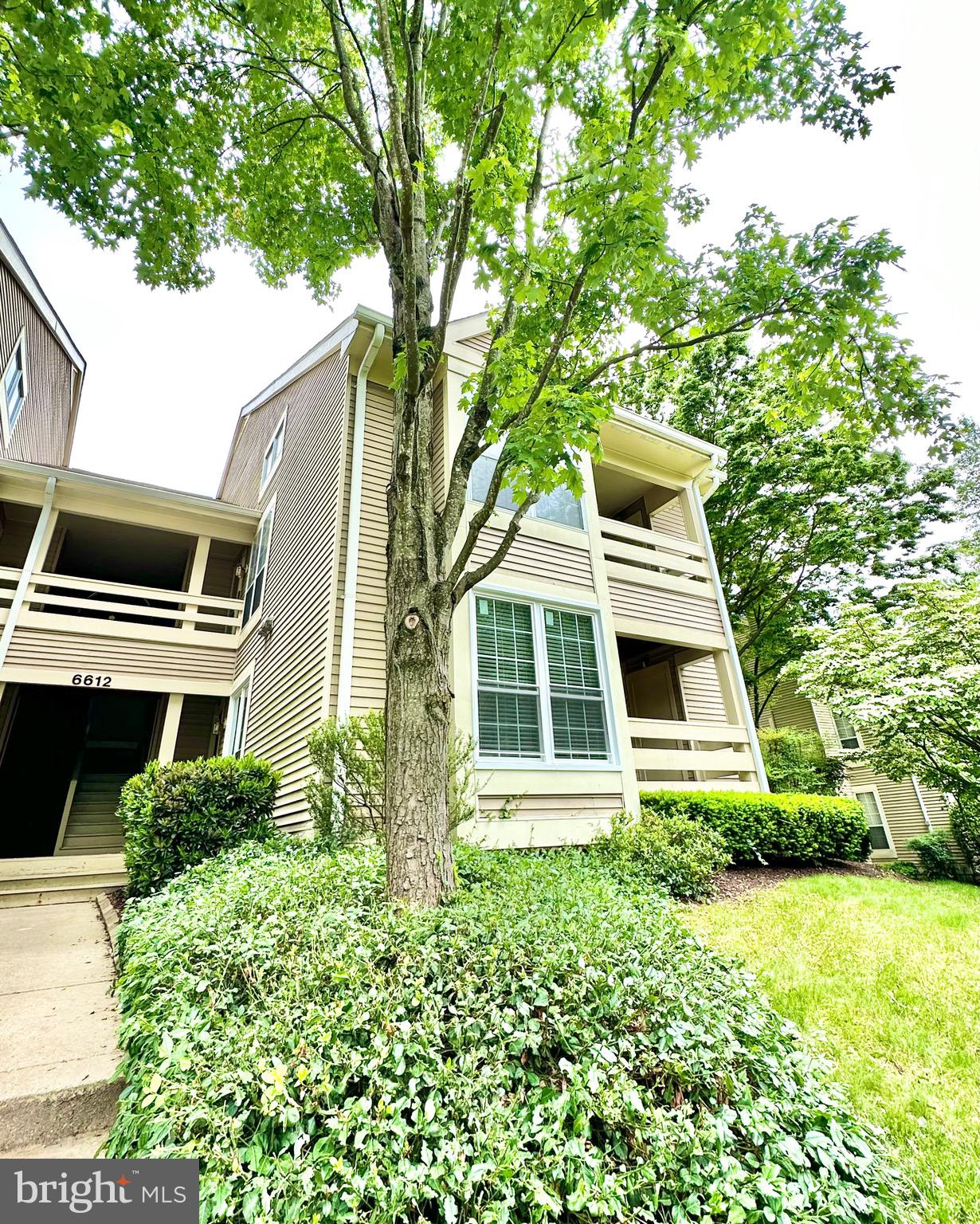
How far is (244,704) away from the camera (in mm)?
9758

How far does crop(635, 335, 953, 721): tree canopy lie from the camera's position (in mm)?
15211

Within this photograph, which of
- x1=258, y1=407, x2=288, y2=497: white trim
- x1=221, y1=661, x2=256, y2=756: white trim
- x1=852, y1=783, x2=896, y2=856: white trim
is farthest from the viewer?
x1=852, y1=783, x2=896, y2=856: white trim

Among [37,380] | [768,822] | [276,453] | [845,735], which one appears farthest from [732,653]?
[37,380]

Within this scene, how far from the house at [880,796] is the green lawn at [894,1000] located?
1120 cm

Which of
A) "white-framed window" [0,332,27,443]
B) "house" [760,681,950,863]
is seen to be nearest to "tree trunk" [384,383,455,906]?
"white-framed window" [0,332,27,443]

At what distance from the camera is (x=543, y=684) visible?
22.9 ft

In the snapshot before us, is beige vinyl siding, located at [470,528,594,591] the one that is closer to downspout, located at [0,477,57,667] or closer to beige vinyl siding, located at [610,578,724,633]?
beige vinyl siding, located at [610,578,724,633]

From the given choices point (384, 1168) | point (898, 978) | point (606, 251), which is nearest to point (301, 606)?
point (606, 251)

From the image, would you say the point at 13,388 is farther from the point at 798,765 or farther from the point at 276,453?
the point at 798,765

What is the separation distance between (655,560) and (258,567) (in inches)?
291

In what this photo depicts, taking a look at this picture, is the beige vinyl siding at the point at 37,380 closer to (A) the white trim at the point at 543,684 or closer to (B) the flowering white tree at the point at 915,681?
→ (A) the white trim at the point at 543,684

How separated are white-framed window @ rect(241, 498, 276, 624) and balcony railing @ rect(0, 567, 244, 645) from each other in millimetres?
393

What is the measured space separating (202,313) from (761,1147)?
8458mm

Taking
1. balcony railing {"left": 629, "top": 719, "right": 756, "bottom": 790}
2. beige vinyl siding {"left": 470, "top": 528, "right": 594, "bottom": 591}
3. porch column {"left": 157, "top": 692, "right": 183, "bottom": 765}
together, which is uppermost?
beige vinyl siding {"left": 470, "top": 528, "right": 594, "bottom": 591}
